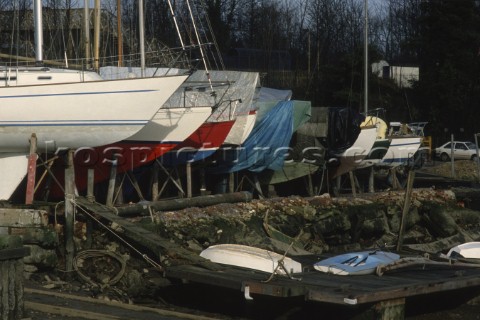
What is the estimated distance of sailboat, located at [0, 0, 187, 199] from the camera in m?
18.5

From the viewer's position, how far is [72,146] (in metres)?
19.0

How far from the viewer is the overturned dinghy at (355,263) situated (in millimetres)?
14867

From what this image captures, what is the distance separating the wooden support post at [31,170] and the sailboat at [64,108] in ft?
0.85

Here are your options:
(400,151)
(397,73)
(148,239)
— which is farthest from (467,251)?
(397,73)

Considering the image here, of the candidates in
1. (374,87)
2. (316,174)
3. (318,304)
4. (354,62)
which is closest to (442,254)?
(318,304)

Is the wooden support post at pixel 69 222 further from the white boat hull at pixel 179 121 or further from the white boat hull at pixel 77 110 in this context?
the white boat hull at pixel 179 121

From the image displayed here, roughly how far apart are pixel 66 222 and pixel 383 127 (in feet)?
59.6

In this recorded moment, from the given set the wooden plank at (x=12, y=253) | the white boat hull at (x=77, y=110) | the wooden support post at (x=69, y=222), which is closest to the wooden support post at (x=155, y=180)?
the white boat hull at (x=77, y=110)

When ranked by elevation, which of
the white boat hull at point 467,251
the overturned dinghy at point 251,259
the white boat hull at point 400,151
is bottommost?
the white boat hull at point 467,251

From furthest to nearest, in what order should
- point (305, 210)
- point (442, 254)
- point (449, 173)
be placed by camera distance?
point (449, 173) < point (305, 210) < point (442, 254)

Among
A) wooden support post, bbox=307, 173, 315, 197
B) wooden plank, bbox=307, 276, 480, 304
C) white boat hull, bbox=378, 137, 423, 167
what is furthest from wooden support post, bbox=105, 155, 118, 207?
white boat hull, bbox=378, 137, 423, 167

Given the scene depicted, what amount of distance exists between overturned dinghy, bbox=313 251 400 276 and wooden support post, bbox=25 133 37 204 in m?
6.01

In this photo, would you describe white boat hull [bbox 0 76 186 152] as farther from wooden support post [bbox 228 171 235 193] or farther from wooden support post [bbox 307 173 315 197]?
wooden support post [bbox 307 173 315 197]

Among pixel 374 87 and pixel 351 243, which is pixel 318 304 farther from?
pixel 374 87
